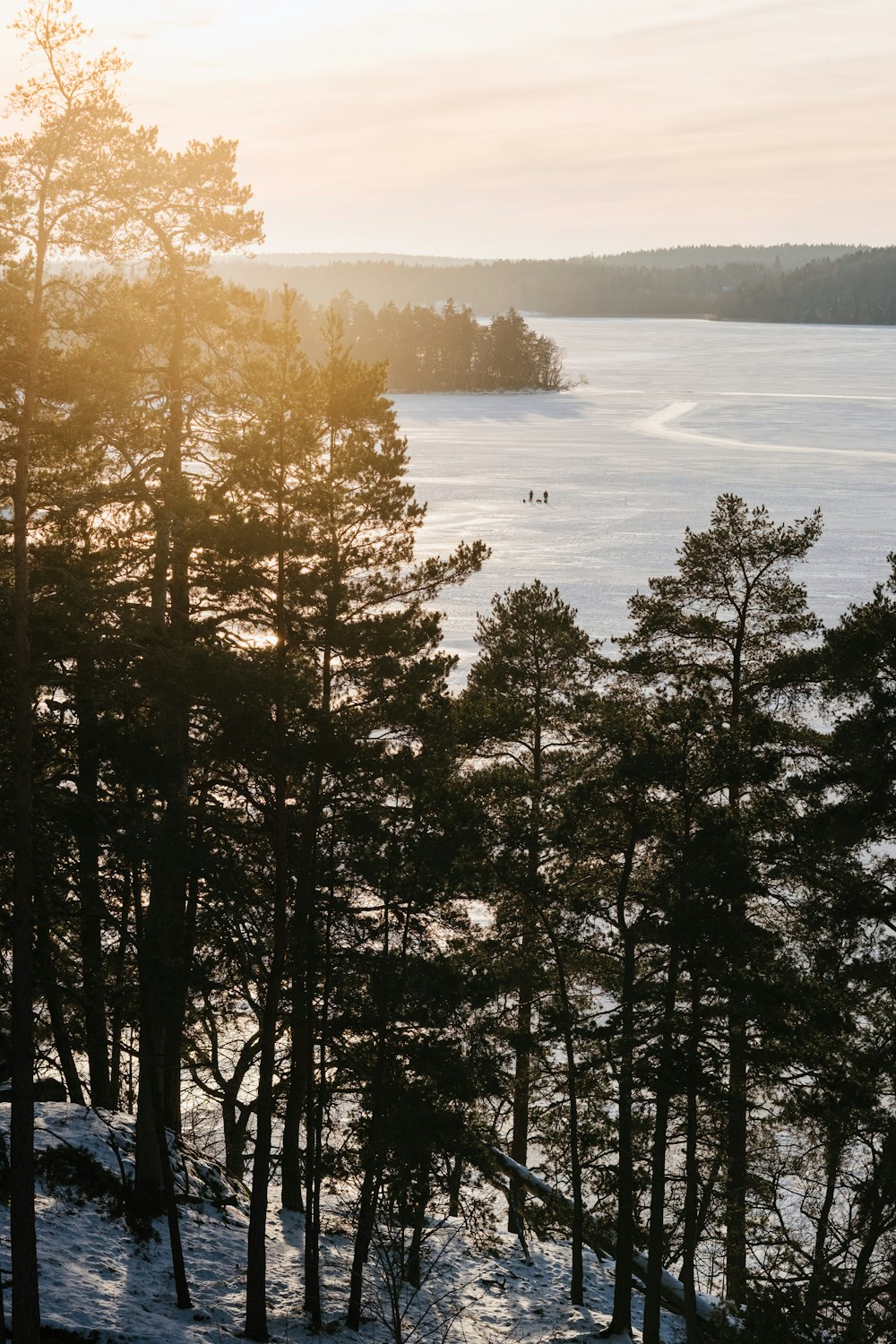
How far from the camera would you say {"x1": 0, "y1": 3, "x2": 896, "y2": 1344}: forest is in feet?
38.4

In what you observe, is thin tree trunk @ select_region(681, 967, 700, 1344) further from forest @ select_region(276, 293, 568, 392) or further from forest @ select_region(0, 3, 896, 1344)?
forest @ select_region(276, 293, 568, 392)

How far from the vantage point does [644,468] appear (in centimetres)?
7450

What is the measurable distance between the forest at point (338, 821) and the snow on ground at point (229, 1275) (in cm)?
36

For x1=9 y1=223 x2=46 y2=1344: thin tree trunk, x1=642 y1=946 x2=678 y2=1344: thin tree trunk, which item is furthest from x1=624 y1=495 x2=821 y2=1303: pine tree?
x1=9 y1=223 x2=46 y2=1344: thin tree trunk

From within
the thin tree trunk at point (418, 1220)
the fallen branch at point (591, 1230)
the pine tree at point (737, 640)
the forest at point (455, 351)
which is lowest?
the fallen branch at point (591, 1230)

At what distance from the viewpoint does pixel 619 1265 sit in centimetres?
1522

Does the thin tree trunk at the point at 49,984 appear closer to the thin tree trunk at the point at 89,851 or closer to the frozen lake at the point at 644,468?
the thin tree trunk at the point at 89,851

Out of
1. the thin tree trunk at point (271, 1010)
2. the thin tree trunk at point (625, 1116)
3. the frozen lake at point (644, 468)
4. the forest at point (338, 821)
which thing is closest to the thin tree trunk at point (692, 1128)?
the forest at point (338, 821)

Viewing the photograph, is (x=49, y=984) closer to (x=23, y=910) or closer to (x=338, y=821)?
(x=23, y=910)

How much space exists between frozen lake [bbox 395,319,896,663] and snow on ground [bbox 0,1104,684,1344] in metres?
20.7

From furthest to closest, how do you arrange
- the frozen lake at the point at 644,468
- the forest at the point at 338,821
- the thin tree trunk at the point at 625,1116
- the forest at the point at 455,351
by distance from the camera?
1. the forest at the point at 455,351
2. the frozen lake at the point at 644,468
3. the thin tree trunk at the point at 625,1116
4. the forest at the point at 338,821

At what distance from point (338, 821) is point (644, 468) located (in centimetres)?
6411

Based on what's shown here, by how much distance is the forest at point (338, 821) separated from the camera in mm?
11695

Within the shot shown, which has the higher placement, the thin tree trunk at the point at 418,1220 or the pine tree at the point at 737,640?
the pine tree at the point at 737,640
